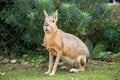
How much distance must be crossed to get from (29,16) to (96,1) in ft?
5.75

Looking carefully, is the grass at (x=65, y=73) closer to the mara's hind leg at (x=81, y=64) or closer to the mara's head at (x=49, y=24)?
the mara's hind leg at (x=81, y=64)

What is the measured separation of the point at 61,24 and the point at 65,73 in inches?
52.6

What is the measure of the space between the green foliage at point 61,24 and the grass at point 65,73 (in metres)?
0.61

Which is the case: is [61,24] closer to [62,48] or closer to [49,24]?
[62,48]

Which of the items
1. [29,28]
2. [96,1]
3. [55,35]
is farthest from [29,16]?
[96,1]

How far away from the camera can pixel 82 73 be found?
29.4 feet

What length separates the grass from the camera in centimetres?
863

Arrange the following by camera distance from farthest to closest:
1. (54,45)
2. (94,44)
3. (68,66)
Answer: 1. (94,44)
2. (68,66)
3. (54,45)

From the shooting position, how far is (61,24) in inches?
385

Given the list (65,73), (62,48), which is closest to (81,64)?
(65,73)

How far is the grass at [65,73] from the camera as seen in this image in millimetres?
8633

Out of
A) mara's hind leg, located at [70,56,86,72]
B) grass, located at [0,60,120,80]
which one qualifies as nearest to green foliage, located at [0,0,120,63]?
grass, located at [0,60,120,80]

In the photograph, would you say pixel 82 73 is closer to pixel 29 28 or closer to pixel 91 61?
pixel 91 61

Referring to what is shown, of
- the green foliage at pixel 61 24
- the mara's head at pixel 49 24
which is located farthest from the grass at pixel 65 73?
the mara's head at pixel 49 24
